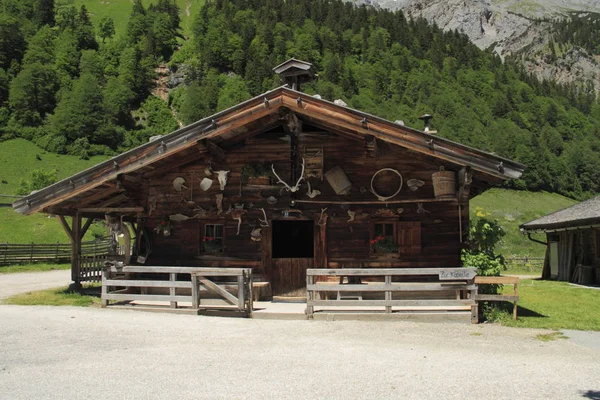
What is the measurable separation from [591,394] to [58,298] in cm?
1357

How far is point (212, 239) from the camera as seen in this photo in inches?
597

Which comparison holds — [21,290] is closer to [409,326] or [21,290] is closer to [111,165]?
[111,165]

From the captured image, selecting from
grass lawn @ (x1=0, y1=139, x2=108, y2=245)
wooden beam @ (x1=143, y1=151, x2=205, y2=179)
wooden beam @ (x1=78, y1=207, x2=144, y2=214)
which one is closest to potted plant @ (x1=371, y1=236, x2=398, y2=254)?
wooden beam @ (x1=143, y1=151, x2=205, y2=179)

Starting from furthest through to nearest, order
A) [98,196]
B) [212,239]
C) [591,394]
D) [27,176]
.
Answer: [27,176] < [98,196] < [212,239] < [591,394]

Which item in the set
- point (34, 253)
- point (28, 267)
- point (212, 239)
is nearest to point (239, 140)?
point (212, 239)

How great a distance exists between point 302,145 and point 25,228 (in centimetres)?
3838

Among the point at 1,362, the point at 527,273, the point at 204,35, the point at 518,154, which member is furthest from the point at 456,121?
the point at 1,362

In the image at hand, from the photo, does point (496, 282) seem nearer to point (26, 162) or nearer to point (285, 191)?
point (285, 191)

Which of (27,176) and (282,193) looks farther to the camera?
(27,176)

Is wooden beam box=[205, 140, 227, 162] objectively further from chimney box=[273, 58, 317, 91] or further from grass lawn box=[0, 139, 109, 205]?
grass lawn box=[0, 139, 109, 205]

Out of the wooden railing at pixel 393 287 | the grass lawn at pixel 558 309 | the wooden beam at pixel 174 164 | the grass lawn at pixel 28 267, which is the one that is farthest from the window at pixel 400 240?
the grass lawn at pixel 28 267

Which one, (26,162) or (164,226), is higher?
(26,162)

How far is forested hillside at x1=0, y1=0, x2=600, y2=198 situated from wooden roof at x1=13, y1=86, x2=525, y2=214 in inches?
3256

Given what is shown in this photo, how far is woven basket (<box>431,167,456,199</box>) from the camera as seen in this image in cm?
1355
